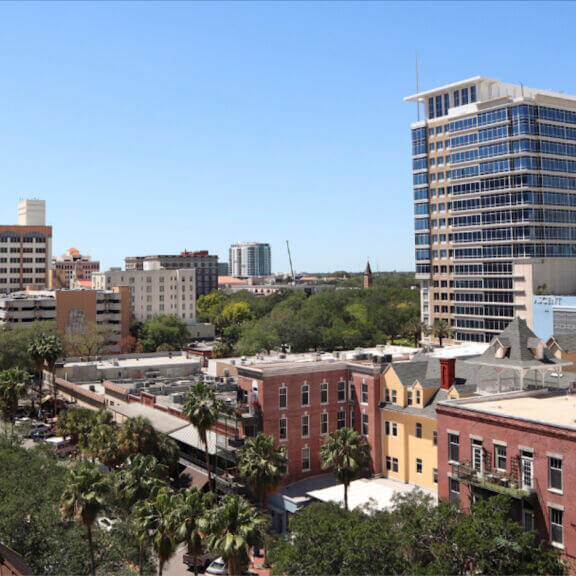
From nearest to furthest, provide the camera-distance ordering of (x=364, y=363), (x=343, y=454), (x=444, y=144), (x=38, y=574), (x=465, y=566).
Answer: (x=465, y=566)
(x=38, y=574)
(x=343, y=454)
(x=364, y=363)
(x=444, y=144)

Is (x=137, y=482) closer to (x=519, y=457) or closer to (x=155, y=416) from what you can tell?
(x=519, y=457)

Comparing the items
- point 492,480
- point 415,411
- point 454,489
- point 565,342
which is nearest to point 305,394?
point 415,411

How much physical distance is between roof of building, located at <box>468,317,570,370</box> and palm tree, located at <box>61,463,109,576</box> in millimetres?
28090

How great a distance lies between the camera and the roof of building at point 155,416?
2787 inches

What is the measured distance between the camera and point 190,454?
69000mm

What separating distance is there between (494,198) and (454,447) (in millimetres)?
93331

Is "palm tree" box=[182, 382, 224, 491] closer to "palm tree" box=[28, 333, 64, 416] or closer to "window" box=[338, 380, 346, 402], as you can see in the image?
"window" box=[338, 380, 346, 402]

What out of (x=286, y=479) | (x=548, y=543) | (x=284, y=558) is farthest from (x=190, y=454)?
(x=548, y=543)

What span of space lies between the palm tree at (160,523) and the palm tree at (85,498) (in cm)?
344

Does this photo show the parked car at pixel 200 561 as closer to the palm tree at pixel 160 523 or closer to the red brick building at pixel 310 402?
the red brick building at pixel 310 402

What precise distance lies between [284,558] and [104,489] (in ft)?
47.9

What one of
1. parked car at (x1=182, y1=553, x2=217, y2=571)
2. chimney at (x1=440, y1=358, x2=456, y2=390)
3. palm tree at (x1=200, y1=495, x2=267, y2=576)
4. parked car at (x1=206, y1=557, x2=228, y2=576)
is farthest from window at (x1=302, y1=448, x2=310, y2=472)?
palm tree at (x1=200, y1=495, x2=267, y2=576)

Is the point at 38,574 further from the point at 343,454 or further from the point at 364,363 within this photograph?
the point at 364,363

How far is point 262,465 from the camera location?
52844 millimetres
